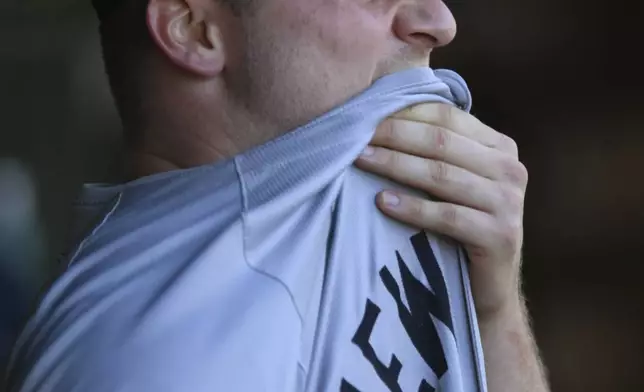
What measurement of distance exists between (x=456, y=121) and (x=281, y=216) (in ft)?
0.76

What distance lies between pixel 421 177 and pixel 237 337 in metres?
0.25

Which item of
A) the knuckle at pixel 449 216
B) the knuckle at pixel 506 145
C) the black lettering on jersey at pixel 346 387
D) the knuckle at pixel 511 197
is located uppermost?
the knuckle at pixel 506 145

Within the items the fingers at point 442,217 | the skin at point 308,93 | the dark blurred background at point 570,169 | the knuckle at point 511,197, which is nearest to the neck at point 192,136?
the skin at point 308,93

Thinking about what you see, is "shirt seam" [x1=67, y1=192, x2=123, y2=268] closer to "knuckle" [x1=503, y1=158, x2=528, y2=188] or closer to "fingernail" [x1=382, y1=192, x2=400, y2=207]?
"fingernail" [x1=382, y1=192, x2=400, y2=207]

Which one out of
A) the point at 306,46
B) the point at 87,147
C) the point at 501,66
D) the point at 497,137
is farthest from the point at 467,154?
the point at 87,147

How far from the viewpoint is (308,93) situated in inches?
25.0

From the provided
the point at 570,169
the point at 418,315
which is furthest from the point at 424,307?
the point at 570,169

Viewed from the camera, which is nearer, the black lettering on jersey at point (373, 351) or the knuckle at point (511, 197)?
the black lettering on jersey at point (373, 351)

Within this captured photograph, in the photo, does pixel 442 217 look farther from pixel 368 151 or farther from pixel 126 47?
Result: pixel 126 47

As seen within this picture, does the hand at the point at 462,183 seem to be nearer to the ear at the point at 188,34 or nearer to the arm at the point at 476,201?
the arm at the point at 476,201

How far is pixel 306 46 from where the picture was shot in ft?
2.09

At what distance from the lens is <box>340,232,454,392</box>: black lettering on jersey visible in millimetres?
569

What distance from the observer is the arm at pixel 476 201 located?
658mm

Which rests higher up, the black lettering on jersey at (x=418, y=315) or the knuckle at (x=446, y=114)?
the knuckle at (x=446, y=114)
